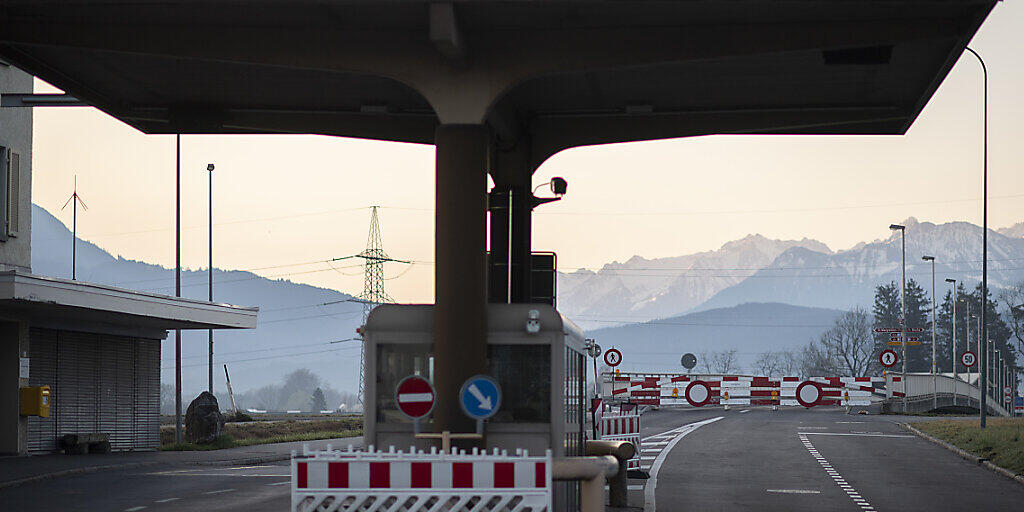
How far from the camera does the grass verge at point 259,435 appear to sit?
37.3 m

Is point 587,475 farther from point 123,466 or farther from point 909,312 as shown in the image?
point 909,312

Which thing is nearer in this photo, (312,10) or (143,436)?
(312,10)

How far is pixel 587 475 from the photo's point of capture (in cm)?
1238

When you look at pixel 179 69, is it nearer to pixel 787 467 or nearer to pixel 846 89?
pixel 846 89

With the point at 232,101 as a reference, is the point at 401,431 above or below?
below

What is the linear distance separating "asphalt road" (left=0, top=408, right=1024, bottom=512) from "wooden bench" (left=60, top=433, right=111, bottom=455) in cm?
601

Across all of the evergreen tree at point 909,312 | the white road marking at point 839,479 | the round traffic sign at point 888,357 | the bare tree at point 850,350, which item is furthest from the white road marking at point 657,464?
the evergreen tree at point 909,312

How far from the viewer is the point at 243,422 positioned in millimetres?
59562

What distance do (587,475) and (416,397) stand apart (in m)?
1.95

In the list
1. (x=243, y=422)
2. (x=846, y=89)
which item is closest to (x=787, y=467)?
(x=846, y=89)

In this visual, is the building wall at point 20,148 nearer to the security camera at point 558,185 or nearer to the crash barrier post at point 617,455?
the security camera at point 558,185

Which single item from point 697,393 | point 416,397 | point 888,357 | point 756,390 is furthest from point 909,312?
point 416,397

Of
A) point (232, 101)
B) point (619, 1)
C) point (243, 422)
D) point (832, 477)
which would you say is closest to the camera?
point (619, 1)

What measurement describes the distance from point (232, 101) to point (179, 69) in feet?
7.85
